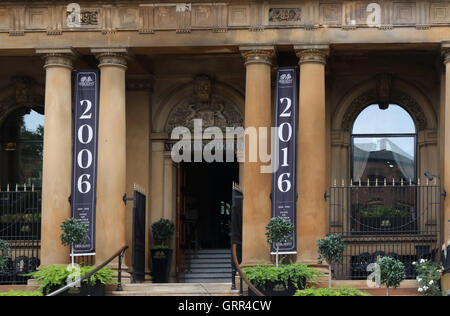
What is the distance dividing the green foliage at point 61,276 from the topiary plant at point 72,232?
0.57 metres

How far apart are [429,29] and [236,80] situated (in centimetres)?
554

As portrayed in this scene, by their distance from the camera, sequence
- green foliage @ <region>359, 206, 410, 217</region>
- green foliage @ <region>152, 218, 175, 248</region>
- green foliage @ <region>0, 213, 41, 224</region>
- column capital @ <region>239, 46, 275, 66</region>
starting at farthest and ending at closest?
green foliage @ <region>0, 213, 41, 224</region> < green foliage @ <region>152, 218, 175, 248</region> < green foliage @ <region>359, 206, 410, 217</region> < column capital @ <region>239, 46, 275, 66</region>

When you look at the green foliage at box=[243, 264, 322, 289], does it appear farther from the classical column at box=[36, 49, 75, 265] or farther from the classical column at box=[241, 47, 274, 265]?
the classical column at box=[36, 49, 75, 265]

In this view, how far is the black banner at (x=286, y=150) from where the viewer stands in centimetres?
2309

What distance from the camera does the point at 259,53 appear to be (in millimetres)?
23656

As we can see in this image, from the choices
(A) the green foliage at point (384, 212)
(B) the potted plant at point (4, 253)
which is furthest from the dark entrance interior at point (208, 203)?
(B) the potted plant at point (4, 253)

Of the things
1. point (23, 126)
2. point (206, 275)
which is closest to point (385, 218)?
point (206, 275)

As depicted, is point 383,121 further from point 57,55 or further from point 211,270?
point 57,55

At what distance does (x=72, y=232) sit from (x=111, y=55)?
4.37 meters

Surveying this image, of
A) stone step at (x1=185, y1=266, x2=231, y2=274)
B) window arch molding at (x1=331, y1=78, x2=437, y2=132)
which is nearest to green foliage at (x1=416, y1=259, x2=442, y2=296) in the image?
window arch molding at (x1=331, y1=78, x2=437, y2=132)

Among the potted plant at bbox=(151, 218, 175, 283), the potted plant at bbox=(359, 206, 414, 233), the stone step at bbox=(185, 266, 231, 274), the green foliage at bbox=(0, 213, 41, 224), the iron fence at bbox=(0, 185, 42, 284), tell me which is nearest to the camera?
the iron fence at bbox=(0, 185, 42, 284)

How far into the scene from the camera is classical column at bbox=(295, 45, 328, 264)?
23.0m

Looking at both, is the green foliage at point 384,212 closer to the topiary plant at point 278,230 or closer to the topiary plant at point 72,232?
the topiary plant at point 278,230

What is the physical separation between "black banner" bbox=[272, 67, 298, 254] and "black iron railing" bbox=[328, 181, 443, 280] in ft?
5.68
